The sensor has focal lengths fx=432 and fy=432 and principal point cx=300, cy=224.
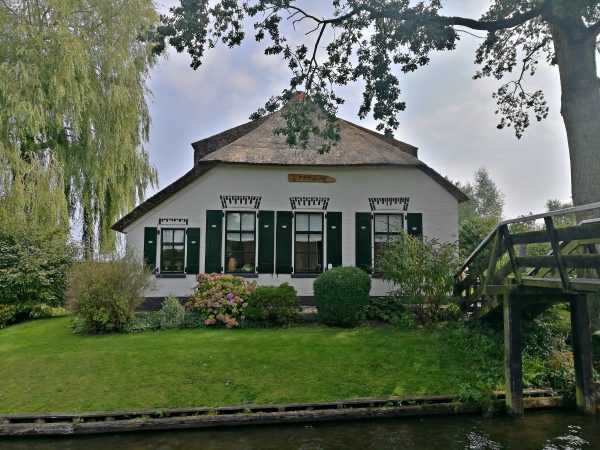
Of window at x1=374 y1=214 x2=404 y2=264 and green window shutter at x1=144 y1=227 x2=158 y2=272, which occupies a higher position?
window at x1=374 y1=214 x2=404 y2=264

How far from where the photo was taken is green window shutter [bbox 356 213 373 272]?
529 inches

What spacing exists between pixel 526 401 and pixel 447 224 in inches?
282

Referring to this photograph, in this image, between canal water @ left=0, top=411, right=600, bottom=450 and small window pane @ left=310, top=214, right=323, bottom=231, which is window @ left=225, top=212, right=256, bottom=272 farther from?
canal water @ left=0, top=411, right=600, bottom=450

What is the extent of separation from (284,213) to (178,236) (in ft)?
10.9

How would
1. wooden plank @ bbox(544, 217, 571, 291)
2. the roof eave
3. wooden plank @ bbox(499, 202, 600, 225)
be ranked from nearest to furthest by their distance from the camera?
wooden plank @ bbox(499, 202, 600, 225) < wooden plank @ bbox(544, 217, 571, 291) < the roof eave

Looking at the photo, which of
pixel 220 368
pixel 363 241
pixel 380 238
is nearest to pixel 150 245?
pixel 220 368

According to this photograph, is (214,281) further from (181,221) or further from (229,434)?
(229,434)

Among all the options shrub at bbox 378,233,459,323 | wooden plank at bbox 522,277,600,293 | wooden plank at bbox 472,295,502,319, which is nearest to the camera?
wooden plank at bbox 522,277,600,293

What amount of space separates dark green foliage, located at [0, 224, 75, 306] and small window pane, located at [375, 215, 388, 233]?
9759mm

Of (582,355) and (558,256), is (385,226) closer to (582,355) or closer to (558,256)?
(582,355)

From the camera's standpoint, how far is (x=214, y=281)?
457 inches

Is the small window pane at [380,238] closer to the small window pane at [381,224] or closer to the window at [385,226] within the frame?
the window at [385,226]

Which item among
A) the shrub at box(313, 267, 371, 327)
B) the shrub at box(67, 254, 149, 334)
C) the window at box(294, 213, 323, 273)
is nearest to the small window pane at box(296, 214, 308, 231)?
the window at box(294, 213, 323, 273)

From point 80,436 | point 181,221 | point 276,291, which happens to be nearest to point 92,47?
point 181,221
